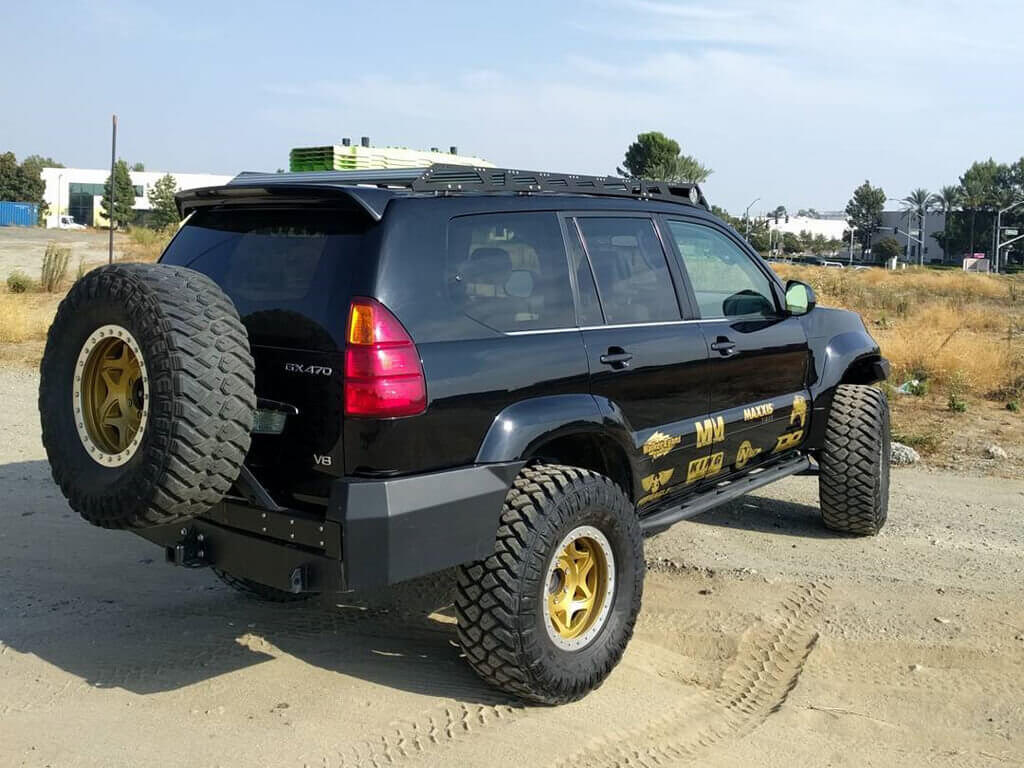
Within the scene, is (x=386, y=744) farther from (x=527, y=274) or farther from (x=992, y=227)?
(x=992, y=227)

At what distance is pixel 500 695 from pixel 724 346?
6.84ft

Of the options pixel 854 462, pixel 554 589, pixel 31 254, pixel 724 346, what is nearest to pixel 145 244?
pixel 31 254

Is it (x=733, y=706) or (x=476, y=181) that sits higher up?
(x=476, y=181)

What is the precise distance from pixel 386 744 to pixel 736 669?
5.28ft

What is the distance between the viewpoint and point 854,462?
19.5 feet

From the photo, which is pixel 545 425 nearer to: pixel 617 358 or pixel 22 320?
pixel 617 358

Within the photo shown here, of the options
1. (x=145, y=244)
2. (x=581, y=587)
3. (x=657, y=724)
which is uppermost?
A: (x=145, y=244)

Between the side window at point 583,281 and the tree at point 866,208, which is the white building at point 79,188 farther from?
the side window at point 583,281

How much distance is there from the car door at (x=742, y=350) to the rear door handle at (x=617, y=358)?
2.49ft

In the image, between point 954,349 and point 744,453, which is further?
point 954,349

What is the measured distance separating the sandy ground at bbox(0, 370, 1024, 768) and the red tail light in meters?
1.17

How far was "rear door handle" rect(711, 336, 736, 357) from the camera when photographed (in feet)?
15.9

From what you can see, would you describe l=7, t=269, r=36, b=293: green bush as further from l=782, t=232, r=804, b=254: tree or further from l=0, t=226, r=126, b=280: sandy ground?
l=782, t=232, r=804, b=254: tree

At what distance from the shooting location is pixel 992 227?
309 feet
